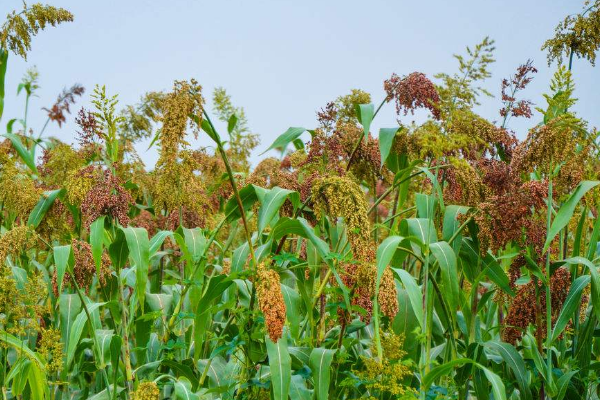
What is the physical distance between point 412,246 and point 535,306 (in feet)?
2.47

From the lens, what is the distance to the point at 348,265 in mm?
3150

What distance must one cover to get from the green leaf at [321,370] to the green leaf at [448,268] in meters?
0.57

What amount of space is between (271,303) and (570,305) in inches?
59.5

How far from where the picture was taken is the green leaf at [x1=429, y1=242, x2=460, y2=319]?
3125mm

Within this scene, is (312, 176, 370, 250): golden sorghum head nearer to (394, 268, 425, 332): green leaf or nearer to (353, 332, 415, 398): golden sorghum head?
(394, 268, 425, 332): green leaf

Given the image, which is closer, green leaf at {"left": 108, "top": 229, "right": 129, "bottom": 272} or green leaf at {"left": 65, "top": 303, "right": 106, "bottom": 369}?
green leaf at {"left": 108, "top": 229, "right": 129, "bottom": 272}

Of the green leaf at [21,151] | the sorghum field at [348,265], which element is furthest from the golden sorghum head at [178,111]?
the green leaf at [21,151]

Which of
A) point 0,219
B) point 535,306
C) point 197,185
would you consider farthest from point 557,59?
point 0,219

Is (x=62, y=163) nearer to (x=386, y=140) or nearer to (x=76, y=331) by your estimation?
(x=76, y=331)

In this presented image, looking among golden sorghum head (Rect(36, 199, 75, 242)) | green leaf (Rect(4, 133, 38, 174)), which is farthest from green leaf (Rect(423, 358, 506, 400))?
green leaf (Rect(4, 133, 38, 174))

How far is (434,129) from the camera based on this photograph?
3205 mm

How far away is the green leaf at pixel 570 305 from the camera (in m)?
3.29

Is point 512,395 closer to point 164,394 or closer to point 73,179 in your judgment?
point 164,394

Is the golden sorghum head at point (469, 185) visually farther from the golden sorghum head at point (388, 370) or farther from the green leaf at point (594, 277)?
the golden sorghum head at point (388, 370)
